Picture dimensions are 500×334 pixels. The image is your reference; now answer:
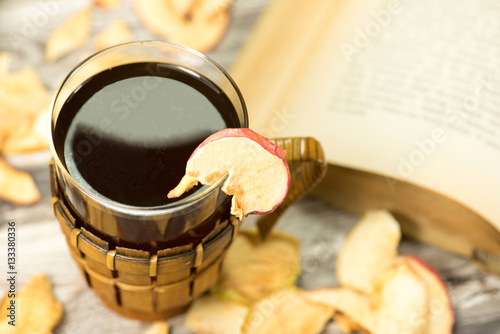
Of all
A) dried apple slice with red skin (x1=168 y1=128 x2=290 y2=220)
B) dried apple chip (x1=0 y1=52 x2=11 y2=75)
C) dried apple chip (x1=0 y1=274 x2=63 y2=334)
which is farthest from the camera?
dried apple chip (x1=0 y1=52 x2=11 y2=75)

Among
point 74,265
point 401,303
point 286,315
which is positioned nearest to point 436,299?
point 401,303

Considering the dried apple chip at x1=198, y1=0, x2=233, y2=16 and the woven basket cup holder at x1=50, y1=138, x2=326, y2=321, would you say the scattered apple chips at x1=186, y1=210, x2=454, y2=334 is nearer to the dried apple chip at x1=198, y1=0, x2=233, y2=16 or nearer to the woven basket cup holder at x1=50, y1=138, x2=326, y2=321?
the woven basket cup holder at x1=50, y1=138, x2=326, y2=321

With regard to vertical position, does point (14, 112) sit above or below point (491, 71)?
below

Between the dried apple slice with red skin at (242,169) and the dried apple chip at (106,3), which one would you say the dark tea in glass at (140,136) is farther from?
the dried apple chip at (106,3)

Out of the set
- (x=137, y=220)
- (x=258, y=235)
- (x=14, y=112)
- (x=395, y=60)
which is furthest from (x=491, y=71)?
(x=14, y=112)

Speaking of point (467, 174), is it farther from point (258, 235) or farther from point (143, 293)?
point (143, 293)

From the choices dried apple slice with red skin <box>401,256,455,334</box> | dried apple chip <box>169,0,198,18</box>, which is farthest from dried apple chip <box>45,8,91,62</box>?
dried apple slice with red skin <box>401,256,455,334</box>

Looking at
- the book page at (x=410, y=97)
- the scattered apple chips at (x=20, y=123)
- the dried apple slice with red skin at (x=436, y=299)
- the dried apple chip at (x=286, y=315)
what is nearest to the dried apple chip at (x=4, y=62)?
the scattered apple chips at (x=20, y=123)
